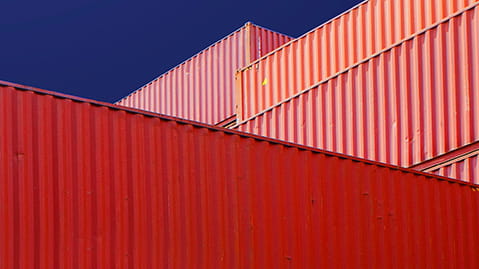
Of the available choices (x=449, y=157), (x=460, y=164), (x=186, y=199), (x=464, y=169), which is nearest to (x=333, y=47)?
(x=449, y=157)

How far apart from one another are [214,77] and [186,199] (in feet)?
45.0

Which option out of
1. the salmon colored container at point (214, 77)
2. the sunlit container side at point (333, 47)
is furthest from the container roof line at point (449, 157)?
the salmon colored container at point (214, 77)

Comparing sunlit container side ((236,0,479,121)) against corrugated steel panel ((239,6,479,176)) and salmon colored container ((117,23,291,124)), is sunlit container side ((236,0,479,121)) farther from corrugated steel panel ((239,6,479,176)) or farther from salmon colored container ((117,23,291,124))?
salmon colored container ((117,23,291,124))

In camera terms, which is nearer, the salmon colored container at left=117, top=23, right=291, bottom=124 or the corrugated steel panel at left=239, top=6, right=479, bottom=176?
the corrugated steel panel at left=239, top=6, right=479, bottom=176

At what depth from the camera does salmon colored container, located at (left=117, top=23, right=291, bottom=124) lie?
21.5 metres

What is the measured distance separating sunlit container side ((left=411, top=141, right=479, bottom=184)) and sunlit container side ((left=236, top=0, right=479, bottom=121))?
8.60 ft

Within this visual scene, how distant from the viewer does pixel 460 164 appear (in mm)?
13102

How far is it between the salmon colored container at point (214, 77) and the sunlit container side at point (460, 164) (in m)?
8.63

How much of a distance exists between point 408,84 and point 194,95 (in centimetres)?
993

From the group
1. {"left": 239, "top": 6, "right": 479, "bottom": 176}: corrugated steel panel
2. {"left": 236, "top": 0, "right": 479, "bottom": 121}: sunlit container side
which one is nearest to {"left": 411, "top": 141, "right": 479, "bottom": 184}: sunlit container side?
{"left": 239, "top": 6, "right": 479, "bottom": 176}: corrugated steel panel

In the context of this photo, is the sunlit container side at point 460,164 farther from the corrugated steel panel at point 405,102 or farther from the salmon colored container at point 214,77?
the salmon colored container at point 214,77

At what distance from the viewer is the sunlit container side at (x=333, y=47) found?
49.7 feet

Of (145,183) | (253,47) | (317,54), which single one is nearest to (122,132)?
(145,183)

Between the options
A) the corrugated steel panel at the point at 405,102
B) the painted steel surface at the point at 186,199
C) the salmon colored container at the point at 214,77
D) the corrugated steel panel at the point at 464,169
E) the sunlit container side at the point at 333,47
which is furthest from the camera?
the salmon colored container at the point at 214,77
